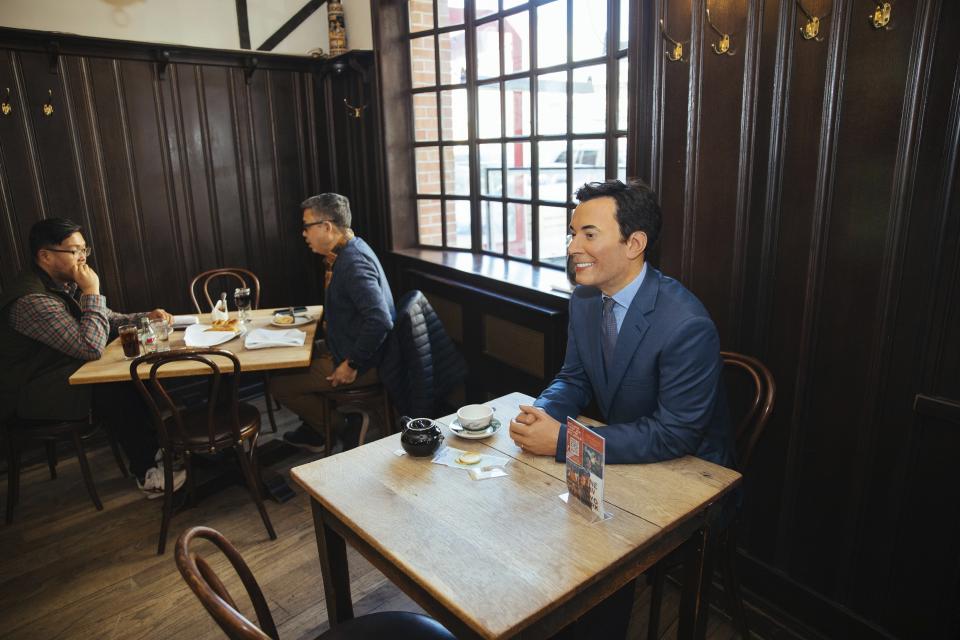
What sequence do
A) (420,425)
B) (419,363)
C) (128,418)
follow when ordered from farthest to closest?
1. (128,418)
2. (419,363)
3. (420,425)

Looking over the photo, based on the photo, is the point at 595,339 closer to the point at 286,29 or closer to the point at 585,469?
the point at 585,469

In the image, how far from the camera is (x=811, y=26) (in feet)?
A: 5.51

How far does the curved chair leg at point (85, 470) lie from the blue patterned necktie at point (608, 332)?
2.40 m

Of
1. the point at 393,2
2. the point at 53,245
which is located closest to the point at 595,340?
the point at 53,245

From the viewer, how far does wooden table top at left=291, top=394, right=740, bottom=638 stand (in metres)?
1.12

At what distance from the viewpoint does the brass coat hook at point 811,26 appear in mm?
1668

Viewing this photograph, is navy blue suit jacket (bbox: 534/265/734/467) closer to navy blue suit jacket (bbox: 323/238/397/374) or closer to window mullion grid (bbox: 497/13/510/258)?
navy blue suit jacket (bbox: 323/238/397/374)

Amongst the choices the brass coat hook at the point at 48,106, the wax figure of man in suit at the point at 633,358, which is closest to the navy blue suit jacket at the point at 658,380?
the wax figure of man in suit at the point at 633,358

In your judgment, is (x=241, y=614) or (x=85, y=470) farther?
(x=85, y=470)

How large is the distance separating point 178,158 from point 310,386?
1824mm

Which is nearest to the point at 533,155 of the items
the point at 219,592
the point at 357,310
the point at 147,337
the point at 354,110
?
the point at 357,310

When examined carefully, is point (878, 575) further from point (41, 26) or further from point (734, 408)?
point (41, 26)

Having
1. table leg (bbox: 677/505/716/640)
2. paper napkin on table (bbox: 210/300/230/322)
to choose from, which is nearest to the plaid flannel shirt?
paper napkin on table (bbox: 210/300/230/322)

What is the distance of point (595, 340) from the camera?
1.84 meters
